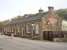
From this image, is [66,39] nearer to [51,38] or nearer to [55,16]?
[51,38]

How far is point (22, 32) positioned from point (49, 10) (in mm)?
12529

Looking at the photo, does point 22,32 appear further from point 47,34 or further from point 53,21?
point 47,34

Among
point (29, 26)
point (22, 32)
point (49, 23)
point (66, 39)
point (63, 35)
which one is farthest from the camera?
point (22, 32)

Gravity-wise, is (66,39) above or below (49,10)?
below

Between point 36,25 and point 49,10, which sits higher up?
point 49,10

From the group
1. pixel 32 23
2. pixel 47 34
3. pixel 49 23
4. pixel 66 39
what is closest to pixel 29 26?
pixel 32 23

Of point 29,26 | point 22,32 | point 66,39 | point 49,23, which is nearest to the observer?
point 66,39

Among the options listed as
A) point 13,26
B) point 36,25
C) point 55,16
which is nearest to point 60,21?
point 55,16

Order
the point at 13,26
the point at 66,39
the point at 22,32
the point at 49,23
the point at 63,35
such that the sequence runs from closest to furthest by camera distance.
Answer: the point at 66,39 → the point at 63,35 → the point at 49,23 → the point at 22,32 → the point at 13,26

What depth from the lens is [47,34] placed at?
42.6m

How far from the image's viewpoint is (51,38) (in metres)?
41.0

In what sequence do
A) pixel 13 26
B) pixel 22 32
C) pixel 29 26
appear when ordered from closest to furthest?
pixel 29 26 < pixel 22 32 < pixel 13 26

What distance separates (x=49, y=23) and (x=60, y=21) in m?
3.38

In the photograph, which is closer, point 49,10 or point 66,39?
point 66,39
